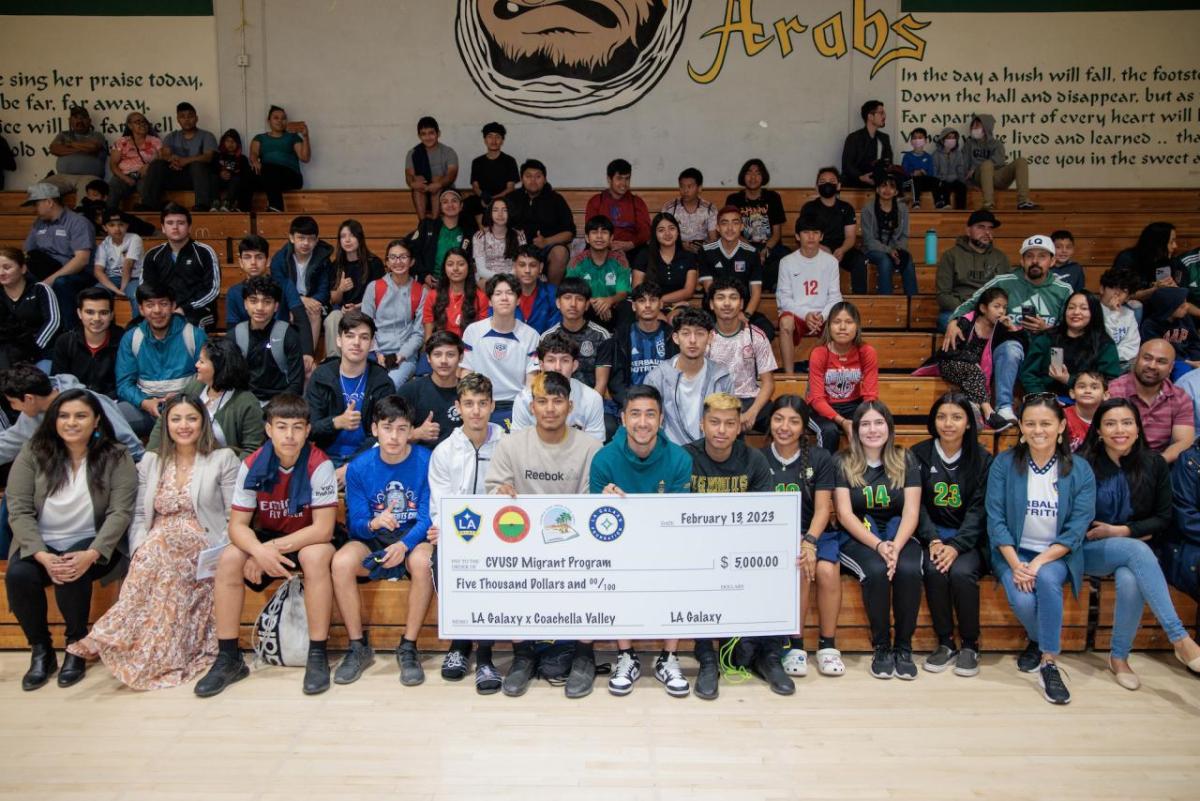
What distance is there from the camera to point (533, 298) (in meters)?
6.44

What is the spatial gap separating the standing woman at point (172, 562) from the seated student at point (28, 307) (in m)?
2.36

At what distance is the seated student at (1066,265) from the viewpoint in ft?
23.1

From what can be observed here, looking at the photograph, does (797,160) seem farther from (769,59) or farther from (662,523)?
(662,523)

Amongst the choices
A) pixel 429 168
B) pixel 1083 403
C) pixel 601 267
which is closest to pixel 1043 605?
pixel 1083 403

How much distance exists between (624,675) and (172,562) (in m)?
2.14

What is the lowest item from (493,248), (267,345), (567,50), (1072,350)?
(1072,350)

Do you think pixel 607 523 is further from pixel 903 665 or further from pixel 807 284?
pixel 807 284

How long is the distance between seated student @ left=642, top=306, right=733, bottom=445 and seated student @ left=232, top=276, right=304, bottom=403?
2.26 m

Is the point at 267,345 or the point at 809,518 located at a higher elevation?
the point at 267,345

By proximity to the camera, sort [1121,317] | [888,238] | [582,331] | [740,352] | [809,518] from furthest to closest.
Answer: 1. [888,238]
2. [1121,317]
3. [582,331]
4. [740,352]
5. [809,518]

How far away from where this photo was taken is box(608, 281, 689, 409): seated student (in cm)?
565

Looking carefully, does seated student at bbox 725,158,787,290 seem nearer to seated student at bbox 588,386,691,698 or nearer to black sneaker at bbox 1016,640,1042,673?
seated student at bbox 588,386,691,698

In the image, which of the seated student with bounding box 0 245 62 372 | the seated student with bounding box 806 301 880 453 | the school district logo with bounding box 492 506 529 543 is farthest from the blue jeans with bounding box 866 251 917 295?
the seated student with bounding box 0 245 62 372

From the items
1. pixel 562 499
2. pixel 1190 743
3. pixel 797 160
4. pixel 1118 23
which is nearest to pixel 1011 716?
pixel 1190 743
